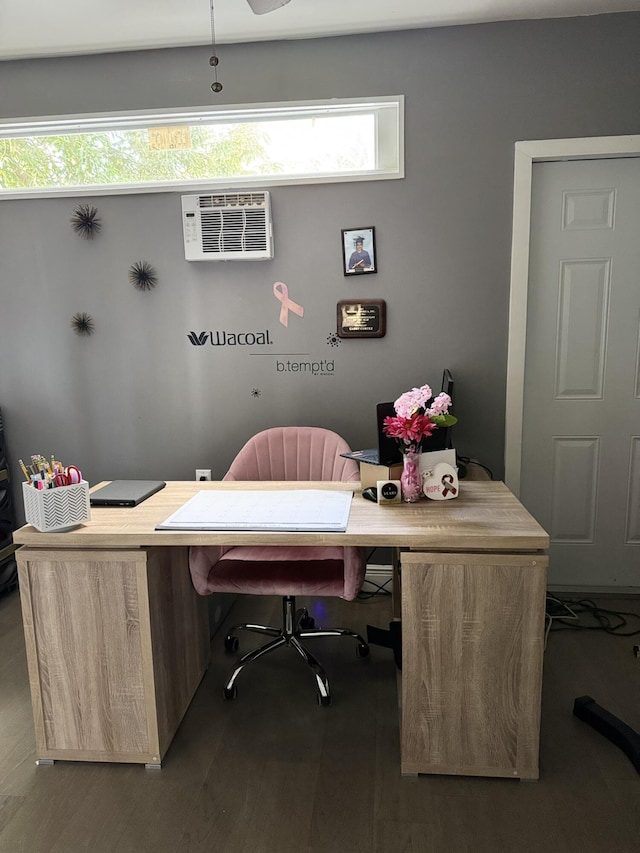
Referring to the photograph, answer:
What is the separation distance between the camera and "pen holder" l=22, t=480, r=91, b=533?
1.81 metres

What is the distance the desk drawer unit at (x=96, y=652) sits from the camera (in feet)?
5.99

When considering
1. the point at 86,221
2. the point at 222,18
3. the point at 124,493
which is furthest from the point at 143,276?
the point at 124,493

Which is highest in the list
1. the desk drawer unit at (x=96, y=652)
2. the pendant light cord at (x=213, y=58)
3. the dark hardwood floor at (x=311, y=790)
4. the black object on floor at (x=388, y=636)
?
the pendant light cord at (x=213, y=58)

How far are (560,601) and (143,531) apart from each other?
215 centimetres

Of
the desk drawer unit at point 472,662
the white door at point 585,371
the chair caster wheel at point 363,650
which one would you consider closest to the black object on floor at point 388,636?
the chair caster wheel at point 363,650

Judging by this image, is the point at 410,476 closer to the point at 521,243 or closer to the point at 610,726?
the point at 610,726

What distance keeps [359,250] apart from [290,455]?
3.52 feet

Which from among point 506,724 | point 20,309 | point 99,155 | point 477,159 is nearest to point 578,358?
point 477,159

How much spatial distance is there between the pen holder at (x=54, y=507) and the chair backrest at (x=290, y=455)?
2.87 ft

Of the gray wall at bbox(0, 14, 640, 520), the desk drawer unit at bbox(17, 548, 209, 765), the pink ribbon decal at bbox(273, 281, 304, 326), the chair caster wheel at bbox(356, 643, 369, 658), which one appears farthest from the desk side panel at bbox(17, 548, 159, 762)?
the pink ribbon decal at bbox(273, 281, 304, 326)

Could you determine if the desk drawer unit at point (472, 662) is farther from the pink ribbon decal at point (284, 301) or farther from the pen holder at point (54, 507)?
the pink ribbon decal at point (284, 301)

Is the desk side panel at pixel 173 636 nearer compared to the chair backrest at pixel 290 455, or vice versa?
the desk side panel at pixel 173 636

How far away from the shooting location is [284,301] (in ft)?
9.89

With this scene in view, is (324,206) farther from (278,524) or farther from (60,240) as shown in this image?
(278,524)
